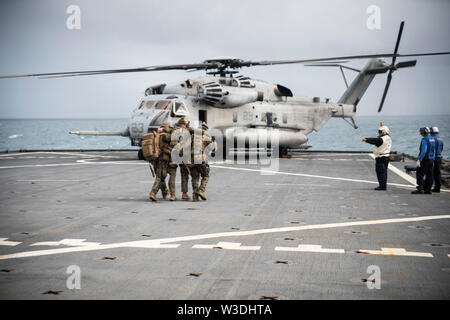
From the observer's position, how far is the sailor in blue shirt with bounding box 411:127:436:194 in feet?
48.4

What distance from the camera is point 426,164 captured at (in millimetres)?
14859

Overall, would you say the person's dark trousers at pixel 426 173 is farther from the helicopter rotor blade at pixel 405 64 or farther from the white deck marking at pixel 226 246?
the helicopter rotor blade at pixel 405 64

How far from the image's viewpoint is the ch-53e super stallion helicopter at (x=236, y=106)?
Answer: 24.4 meters

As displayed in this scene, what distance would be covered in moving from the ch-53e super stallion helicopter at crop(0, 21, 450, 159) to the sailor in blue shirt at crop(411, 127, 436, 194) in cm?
665

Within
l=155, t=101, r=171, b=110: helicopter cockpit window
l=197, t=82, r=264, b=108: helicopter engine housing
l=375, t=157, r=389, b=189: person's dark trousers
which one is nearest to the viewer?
l=375, t=157, r=389, b=189: person's dark trousers

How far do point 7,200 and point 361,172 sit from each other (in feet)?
A: 43.6

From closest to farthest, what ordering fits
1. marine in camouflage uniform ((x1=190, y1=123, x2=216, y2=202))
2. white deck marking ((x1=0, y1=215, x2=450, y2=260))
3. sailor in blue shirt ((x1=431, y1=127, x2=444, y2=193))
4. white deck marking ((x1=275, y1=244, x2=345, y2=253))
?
1. white deck marking ((x1=0, y1=215, x2=450, y2=260))
2. white deck marking ((x1=275, y1=244, x2=345, y2=253))
3. marine in camouflage uniform ((x1=190, y1=123, x2=216, y2=202))
4. sailor in blue shirt ((x1=431, y1=127, x2=444, y2=193))

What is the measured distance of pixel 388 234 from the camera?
9.00m

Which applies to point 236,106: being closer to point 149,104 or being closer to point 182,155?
point 149,104

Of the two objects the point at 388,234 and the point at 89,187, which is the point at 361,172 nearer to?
the point at 89,187

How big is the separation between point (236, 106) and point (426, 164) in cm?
1306

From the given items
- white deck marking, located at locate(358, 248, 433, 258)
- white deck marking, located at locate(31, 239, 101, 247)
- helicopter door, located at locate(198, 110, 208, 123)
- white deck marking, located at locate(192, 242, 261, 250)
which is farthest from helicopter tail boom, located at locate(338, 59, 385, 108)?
white deck marking, located at locate(31, 239, 101, 247)

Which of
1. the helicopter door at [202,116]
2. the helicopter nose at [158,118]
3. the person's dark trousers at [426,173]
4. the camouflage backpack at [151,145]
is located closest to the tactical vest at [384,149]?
the person's dark trousers at [426,173]

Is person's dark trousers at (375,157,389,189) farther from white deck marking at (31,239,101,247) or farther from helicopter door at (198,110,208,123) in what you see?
helicopter door at (198,110,208,123)
